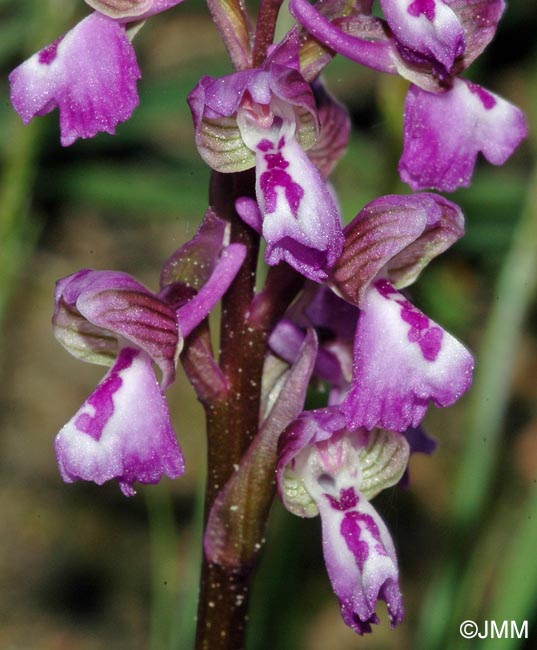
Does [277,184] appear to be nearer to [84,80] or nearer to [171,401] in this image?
[84,80]

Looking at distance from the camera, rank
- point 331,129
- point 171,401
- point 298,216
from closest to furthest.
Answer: point 298,216 → point 331,129 → point 171,401

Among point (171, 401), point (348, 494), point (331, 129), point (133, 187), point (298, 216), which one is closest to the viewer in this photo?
point (298, 216)

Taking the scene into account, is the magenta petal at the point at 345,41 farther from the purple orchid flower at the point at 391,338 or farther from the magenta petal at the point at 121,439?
the magenta petal at the point at 121,439

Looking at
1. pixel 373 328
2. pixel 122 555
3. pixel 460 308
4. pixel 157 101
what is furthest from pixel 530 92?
pixel 373 328

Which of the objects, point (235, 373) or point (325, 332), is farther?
point (325, 332)

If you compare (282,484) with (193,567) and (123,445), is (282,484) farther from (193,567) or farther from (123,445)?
(193,567)

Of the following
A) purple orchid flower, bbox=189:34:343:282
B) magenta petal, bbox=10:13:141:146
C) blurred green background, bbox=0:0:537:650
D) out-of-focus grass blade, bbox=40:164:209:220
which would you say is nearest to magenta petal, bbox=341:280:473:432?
purple orchid flower, bbox=189:34:343:282

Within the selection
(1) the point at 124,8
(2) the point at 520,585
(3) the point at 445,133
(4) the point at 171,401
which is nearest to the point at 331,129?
(3) the point at 445,133
